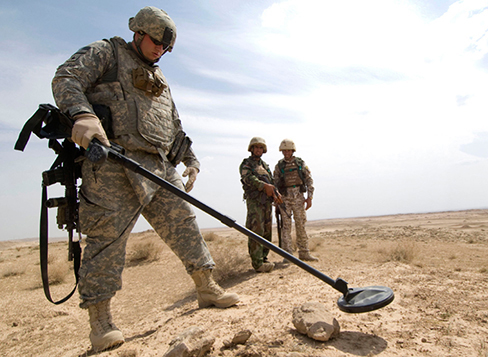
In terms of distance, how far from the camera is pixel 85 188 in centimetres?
233

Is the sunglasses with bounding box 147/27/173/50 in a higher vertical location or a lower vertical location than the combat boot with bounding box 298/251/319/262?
higher

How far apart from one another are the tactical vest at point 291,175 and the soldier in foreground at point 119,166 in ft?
11.8

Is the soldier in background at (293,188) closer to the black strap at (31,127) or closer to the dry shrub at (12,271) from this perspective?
the black strap at (31,127)

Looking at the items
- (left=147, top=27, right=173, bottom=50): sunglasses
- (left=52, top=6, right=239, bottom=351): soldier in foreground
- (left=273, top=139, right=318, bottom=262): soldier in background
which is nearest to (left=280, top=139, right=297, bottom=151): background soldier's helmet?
(left=273, top=139, right=318, bottom=262): soldier in background

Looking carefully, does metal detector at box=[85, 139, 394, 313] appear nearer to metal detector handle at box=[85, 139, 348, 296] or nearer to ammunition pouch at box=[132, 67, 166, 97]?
metal detector handle at box=[85, 139, 348, 296]

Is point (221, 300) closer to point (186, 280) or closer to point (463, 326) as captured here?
point (463, 326)

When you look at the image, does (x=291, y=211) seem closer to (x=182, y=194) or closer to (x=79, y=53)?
(x=182, y=194)

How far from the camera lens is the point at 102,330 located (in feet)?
7.20

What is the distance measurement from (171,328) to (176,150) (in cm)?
150

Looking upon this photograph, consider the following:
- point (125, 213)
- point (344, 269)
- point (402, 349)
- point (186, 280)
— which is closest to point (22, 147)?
point (125, 213)

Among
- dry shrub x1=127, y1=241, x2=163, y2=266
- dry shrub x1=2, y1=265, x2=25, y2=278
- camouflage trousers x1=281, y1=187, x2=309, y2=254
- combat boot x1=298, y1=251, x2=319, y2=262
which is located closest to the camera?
combat boot x1=298, y1=251, x2=319, y2=262

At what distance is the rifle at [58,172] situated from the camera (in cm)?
218

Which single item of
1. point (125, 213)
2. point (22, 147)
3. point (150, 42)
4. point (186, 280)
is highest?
point (150, 42)

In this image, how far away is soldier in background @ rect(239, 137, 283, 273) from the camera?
5059 millimetres
